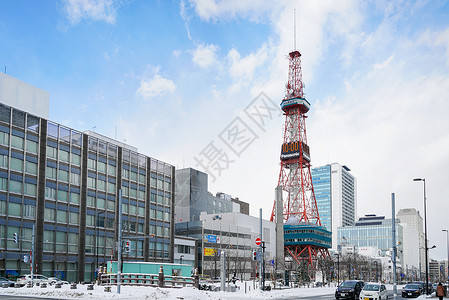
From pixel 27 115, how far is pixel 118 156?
19885 mm

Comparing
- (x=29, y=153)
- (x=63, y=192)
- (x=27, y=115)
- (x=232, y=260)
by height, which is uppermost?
(x=27, y=115)

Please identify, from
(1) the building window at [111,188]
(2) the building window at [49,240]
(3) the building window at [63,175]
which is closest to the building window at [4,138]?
(3) the building window at [63,175]

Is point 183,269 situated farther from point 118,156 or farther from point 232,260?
point 232,260

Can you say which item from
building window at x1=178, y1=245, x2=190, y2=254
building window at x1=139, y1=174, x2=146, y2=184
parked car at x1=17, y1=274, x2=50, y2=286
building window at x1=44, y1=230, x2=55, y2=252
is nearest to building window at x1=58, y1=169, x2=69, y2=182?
building window at x1=44, y1=230, x2=55, y2=252

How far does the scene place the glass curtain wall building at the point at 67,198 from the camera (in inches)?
2430

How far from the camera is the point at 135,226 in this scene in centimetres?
8400

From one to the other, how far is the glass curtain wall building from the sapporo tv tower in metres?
66.3

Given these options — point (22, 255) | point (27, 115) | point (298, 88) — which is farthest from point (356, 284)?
point (298, 88)

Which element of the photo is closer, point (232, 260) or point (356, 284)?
point (356, 284)

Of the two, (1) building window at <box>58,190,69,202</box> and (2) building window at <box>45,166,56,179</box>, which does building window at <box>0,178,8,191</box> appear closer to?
(2) building window at <box>45,166,56,179</box>

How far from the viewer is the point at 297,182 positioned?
150 metres

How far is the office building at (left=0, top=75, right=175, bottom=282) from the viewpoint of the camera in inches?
Result: 2430

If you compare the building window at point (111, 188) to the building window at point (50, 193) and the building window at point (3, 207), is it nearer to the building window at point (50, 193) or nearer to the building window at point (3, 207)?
the building window at point (50, 193)

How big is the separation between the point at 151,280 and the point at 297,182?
110 metres
